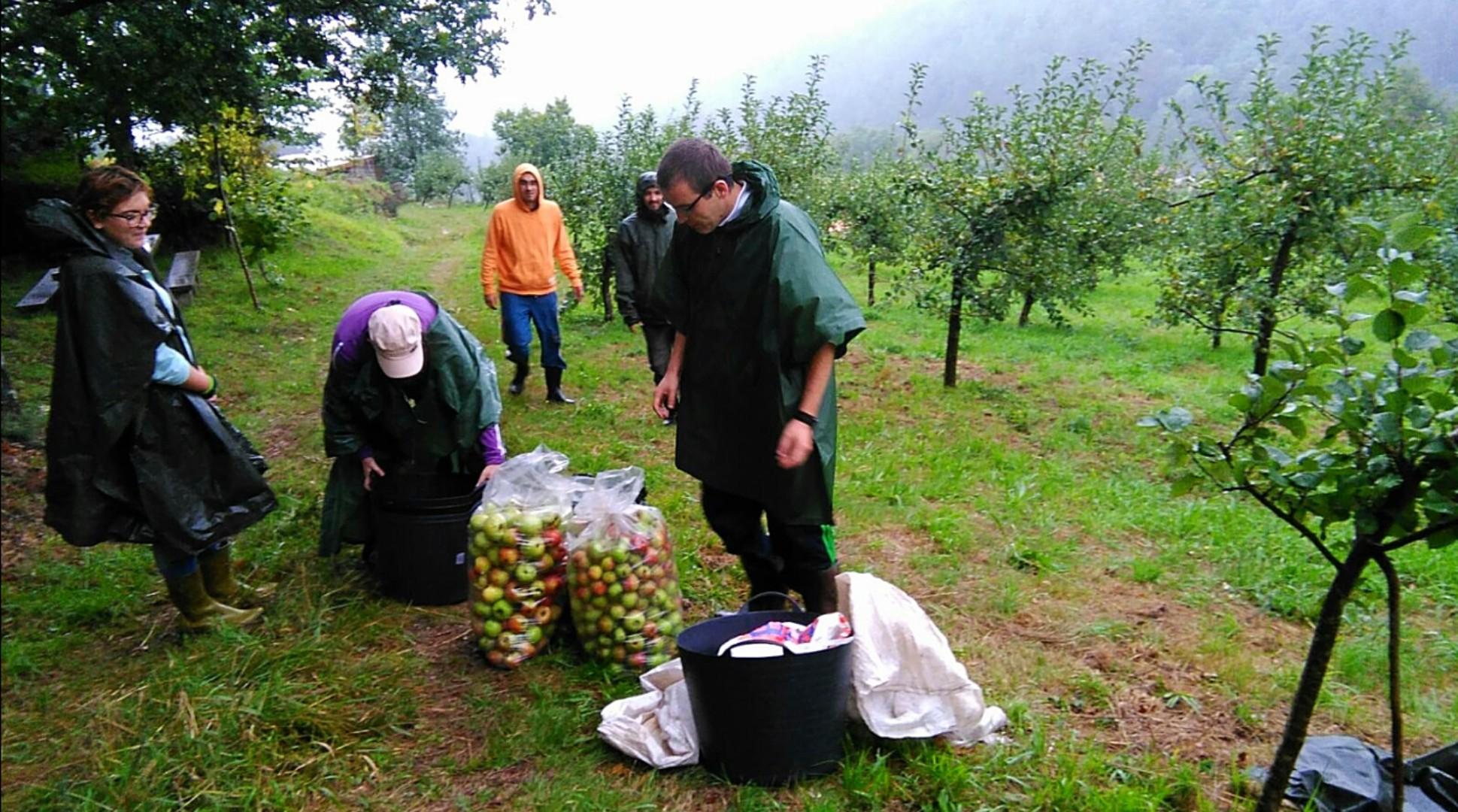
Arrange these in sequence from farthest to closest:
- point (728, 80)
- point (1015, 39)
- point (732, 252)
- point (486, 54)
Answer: point (728, 80) < point (1015, 39) < point (486, 54) < point (732, 252)

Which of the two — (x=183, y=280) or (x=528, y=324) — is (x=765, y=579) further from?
(x=183, y=280)

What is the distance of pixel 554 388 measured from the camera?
7.23m

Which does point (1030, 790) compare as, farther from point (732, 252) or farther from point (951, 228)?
point (951, 228)

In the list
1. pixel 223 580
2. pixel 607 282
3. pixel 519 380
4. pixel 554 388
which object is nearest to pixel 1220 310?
pixel 554 388

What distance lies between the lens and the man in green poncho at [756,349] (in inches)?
104

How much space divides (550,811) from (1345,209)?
26.9ft

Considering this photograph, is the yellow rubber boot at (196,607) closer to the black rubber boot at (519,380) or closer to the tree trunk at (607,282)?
A: the black rubber boot at (519,380)

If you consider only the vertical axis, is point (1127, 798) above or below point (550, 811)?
above

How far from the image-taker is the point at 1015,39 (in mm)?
99875

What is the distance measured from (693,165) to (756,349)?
0.59 m

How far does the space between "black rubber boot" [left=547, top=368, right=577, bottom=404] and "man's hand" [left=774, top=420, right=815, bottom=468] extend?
4.76m

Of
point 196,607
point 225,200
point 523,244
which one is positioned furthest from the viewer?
point 225,200

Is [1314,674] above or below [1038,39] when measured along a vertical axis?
below

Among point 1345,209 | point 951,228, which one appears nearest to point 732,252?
point 951,228
